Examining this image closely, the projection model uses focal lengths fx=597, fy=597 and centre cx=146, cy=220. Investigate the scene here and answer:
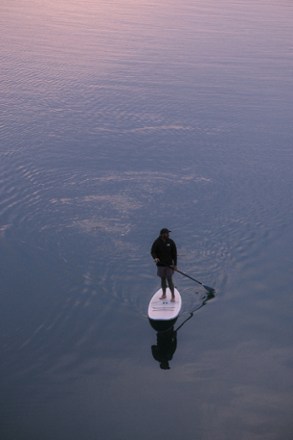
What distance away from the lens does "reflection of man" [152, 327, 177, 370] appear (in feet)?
58.5

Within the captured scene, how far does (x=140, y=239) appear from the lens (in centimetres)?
2402

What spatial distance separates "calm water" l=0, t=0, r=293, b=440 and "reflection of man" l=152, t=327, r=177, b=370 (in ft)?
0.66

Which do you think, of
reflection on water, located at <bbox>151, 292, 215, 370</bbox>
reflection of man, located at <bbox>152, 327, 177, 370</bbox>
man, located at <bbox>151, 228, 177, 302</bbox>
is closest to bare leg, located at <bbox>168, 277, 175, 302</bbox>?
man, located at <bbox>151, 228, 177, 302</bbox>

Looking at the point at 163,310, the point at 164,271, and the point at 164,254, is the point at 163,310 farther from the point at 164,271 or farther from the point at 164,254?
the point at 164,254

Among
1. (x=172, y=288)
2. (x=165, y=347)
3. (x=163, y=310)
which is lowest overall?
(x=165, y=347)

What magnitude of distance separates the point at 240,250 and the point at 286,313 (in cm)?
400

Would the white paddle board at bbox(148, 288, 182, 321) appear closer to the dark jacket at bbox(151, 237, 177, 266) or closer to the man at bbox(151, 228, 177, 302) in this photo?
the man at bbox(151, 228, 177, 302)

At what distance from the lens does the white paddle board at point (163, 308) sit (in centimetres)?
1895

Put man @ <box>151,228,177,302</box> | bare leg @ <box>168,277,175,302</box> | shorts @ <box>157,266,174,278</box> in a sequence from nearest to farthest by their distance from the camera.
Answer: man @ <box>151,228,177,302</box> < shorts @ <box>157,266,174,278</box> < bare leg @ <box>168,277,175,302</box>

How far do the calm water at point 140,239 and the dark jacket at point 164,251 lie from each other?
2.15m

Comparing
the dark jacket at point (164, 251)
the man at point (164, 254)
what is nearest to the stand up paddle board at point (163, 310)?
the man at point (164, 254)

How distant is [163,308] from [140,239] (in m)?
5.32

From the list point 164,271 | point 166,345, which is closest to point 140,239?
point 164,271

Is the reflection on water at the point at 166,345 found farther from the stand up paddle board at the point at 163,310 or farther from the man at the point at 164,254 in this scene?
the man at the point at 164,254
